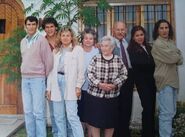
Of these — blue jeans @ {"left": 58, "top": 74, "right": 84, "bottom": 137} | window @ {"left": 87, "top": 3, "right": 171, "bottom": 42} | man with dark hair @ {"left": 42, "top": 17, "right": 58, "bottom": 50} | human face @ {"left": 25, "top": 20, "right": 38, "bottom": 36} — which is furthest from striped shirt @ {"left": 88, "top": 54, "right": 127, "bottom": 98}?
window @ {"left": 87, "top": 3, "right": 171, "bottom": 42}

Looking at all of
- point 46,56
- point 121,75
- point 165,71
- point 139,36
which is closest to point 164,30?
point 139,36

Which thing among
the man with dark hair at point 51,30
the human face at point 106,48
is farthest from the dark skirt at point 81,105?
the man with dark hair at point 51,30

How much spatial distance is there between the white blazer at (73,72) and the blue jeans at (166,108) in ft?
4.48

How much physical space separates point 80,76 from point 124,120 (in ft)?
3.77

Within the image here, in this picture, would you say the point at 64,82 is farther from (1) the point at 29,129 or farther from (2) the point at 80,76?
(1) the point at 29,129

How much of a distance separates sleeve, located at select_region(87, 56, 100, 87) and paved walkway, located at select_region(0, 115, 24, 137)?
226 centimetres

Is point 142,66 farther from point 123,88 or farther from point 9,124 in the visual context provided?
point 9,124

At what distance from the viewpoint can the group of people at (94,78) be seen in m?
5.25

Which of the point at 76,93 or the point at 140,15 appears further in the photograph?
the point at 140,15

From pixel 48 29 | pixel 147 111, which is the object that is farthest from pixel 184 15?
pixel 48 29

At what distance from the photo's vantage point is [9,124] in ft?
24.0

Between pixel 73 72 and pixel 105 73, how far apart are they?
1.59ft

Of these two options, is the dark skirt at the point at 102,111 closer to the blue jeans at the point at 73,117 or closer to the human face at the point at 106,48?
the blue jeans at the point at 73,117

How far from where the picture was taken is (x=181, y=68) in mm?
7516
